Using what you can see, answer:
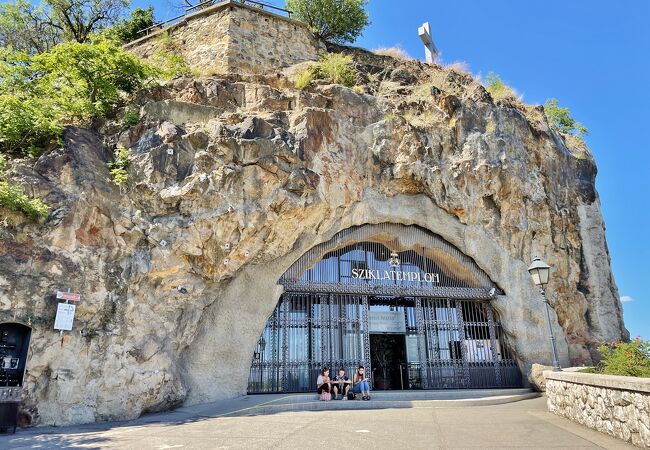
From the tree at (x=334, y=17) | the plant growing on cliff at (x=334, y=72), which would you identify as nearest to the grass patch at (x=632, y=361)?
the plant growing on cliff at (x=334, y=72)

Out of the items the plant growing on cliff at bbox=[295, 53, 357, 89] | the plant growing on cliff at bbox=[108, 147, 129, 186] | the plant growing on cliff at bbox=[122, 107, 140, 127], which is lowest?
the plant growing on cliff at bbox=[108, 147, 129, 186]

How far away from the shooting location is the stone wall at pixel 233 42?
17.3m

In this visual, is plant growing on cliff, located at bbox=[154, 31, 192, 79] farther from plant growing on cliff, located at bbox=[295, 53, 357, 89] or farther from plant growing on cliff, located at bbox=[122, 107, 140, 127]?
plant growing on cliff, located at bbox=[295, 53, 357, 89]

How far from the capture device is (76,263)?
33.7 ft

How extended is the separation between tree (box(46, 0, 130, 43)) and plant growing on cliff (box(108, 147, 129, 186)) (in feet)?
34.7

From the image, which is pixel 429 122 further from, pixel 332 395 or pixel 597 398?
pixel 597 398

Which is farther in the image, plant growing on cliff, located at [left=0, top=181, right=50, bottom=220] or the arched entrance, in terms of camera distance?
the arched entrance

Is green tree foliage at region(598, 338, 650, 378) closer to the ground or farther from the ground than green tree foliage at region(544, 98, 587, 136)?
closer to the ground

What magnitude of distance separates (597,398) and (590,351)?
10.1 meters

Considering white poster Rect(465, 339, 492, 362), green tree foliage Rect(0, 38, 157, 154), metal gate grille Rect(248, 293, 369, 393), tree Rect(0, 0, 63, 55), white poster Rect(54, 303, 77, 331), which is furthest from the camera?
tree Rect(0, 0, 63, 55)

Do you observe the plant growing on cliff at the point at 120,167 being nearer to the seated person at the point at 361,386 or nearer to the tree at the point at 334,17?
the seated person at the point at 361,386

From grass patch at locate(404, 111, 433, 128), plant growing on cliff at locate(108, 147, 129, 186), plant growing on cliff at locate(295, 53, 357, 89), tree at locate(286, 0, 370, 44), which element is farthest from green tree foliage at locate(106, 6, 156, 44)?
grass patch at locate(404, 111, 433, 128)

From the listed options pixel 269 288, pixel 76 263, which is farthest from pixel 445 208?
pixel 76 263

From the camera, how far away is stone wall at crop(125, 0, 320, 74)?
17.3 m
